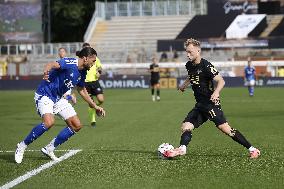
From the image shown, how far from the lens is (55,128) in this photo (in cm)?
2103

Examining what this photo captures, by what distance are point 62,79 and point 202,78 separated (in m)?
2.36

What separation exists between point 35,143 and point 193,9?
51491 mm

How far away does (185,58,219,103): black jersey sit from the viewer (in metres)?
13.0

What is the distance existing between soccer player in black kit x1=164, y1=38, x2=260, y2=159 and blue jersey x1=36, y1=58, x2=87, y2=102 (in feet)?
6.09

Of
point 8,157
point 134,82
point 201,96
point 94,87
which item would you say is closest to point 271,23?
point 134,82

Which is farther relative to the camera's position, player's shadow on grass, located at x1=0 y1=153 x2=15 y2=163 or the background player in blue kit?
the background player in blue kit

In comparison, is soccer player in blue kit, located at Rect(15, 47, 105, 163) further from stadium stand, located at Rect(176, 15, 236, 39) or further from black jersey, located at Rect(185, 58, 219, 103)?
stadium stand, located at Rect(176, 15, 236, 39)

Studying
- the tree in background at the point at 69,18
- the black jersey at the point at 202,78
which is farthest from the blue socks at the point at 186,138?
the tree in background at the point at 69,18

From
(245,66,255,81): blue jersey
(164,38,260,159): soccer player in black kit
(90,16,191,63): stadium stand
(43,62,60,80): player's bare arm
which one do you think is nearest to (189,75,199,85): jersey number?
(164,38,260,159): soccer player in black kit

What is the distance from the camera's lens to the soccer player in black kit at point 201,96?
12.9m

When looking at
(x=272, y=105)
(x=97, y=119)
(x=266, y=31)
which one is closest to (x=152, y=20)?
(x=266, y=31)

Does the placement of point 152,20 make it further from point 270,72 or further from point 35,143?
point 35,143

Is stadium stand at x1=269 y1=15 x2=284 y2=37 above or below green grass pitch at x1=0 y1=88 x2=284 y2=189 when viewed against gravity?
above

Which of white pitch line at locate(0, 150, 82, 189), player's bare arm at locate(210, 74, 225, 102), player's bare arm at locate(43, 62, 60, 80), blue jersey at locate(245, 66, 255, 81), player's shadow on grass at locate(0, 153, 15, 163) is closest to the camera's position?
white pitch line at locate(0, 150, 82, 189)
